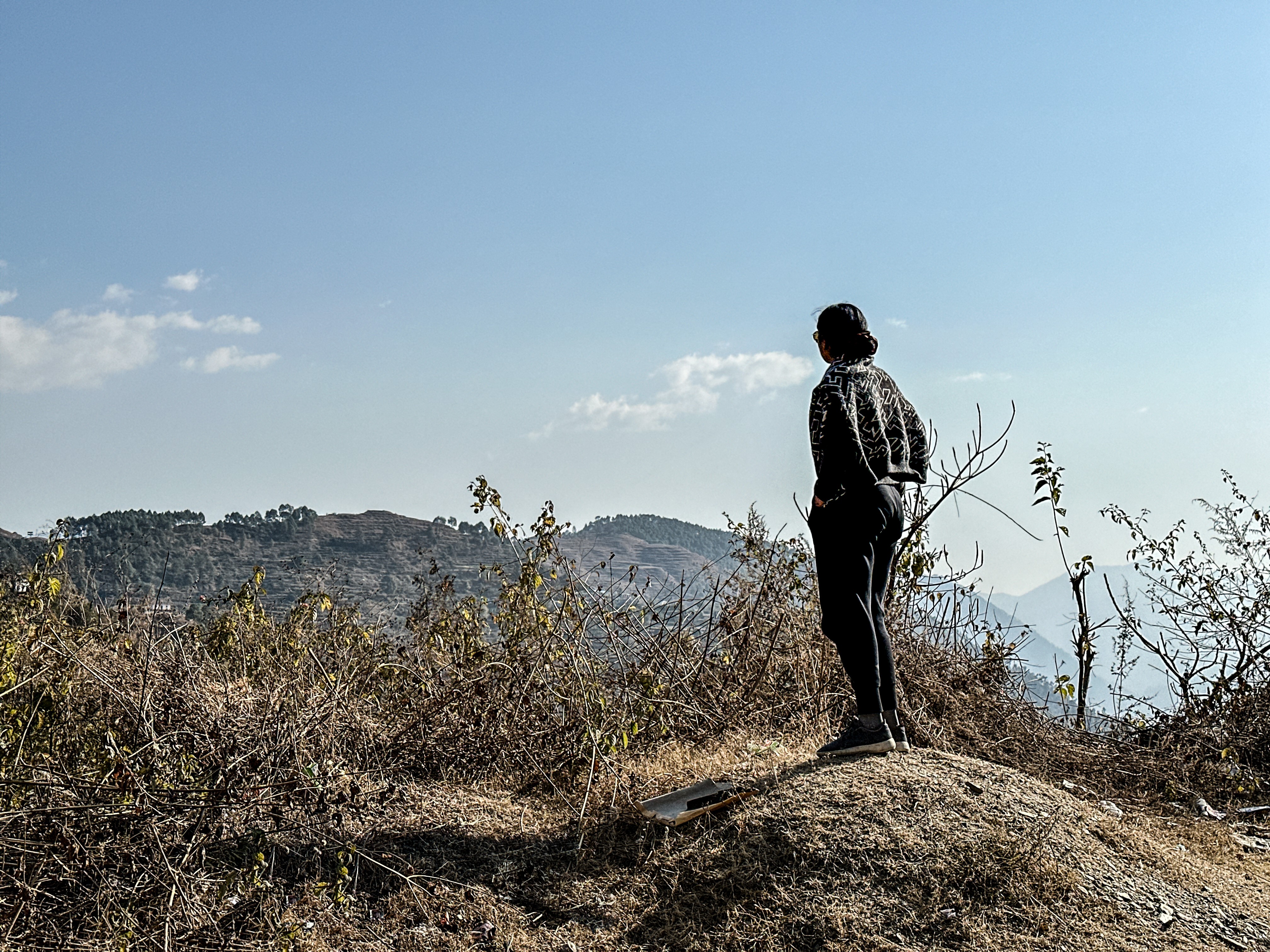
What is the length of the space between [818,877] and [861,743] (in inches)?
34.0

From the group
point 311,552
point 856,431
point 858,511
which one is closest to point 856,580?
point 858,511

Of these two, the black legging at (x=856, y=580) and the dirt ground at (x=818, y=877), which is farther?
the black legging at (x=856, y=580)

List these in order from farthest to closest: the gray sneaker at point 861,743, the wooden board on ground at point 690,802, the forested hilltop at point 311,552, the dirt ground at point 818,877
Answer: the forested hilltop at point 311,552 → the gray sneaker at point 861,743 → the wooden board on ground at point 690,802 → the dirt ground at point 818,877

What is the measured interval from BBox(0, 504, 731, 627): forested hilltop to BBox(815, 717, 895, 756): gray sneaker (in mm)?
2022

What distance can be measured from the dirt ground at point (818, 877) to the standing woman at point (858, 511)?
33 cm

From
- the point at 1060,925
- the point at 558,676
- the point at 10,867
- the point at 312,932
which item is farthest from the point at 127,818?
the point at 1060,925

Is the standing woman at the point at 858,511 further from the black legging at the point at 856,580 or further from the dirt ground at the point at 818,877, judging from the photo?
the dirt ground at the point at 818,877

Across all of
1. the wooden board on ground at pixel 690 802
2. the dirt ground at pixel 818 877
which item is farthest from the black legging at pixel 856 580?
the wooden board on ground at pixel 690 802

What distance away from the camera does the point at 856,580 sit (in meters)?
4.46

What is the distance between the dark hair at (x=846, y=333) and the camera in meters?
4.63

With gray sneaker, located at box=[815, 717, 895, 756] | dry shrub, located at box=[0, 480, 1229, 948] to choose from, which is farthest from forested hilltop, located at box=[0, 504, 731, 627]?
gray sneaker, located at box=[815, 717, 895, 756]

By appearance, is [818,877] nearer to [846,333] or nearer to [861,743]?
[861,743]

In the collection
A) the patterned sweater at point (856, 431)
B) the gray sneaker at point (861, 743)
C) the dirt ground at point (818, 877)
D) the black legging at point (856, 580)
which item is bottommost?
the dirt ground at point (818, 877)

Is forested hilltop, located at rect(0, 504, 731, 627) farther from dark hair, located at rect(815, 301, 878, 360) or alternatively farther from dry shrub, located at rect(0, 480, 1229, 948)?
dark hair, located at rect(815, 301, 878, 360)
